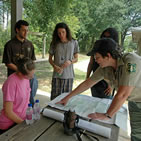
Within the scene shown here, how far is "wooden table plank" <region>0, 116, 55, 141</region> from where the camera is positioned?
2.81ft

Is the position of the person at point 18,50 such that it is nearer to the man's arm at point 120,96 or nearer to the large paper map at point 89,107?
the large paper map at point 89,107

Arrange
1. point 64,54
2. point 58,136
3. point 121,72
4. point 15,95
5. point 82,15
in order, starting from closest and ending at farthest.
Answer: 1. point 58,136
2. point 121,72
3. point 15,95
4. point 64,54
5. point 82,15

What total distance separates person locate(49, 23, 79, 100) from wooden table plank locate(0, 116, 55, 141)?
103 cm

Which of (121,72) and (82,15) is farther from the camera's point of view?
(82,15)

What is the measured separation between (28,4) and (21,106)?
221 inches

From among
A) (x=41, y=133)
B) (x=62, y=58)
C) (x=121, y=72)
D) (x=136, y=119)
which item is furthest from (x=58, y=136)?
(x=62, y=58)

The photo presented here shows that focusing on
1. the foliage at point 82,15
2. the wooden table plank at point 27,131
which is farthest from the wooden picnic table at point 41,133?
the foliage at point 82,15

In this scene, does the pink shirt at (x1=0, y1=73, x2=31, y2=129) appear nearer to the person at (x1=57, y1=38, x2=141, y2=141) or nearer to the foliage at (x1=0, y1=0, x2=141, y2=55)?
the person at (x1=57, y1=38, x2=141, y2=141)

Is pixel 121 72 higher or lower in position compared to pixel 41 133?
higher

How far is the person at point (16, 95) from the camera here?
113 centimetres

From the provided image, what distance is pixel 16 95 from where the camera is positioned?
47.2 inches

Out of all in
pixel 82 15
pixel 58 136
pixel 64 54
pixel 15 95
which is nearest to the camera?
pixel 58 136

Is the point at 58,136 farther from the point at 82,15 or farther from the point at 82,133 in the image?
the point at 82,15

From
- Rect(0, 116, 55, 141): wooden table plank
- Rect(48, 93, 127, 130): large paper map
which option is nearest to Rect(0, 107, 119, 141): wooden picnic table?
Rect(0, 116, 55, 141): wooden table plank
